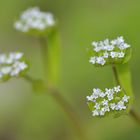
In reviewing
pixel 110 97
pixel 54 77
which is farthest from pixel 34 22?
pixel 110 97

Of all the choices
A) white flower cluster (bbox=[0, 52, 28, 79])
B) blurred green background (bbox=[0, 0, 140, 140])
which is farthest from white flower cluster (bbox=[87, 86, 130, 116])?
blurred green background (bbox=[0, 0, 140, 140])

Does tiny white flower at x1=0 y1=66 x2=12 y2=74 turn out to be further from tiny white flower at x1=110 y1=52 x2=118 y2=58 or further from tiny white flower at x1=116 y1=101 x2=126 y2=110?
tiny white flower at x1=116 y1=101 x2=126 y2=110

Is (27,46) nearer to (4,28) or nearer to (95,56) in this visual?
(4,28)

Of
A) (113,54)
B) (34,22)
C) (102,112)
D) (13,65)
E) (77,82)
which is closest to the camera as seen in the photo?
(102,112)

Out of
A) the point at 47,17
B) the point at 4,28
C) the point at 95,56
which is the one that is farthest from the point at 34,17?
the point at 4,28

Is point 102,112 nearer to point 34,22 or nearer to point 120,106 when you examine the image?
point 120,106

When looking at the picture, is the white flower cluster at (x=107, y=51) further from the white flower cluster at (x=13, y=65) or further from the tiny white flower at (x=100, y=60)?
the white flower cluster at (x=13, y=65)
